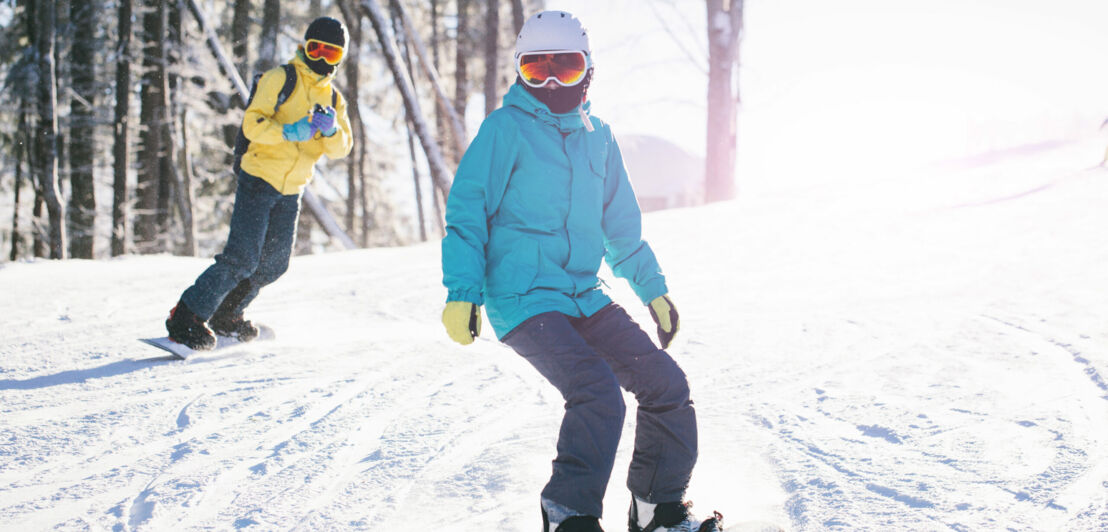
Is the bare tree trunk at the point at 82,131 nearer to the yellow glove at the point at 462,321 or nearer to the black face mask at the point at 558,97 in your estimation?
the black face mask at the point at 558,97

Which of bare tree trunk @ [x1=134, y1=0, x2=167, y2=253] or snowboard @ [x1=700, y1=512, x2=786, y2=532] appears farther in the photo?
bare tree trunk @ [x1=134, y1=0, x2=167, y2=253]

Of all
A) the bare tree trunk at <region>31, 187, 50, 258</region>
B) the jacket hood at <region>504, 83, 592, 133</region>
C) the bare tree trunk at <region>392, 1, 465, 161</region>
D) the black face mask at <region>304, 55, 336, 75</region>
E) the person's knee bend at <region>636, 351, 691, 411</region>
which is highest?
the bare tree trunk at <region>392, 1, 465, 161</region>

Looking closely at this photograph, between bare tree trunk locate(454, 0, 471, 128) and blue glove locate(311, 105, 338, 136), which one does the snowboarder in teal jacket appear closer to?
blue glove locate(311, 105, 338, 136)

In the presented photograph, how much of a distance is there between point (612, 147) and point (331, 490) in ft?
5.09

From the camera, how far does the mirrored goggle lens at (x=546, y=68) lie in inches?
97.9

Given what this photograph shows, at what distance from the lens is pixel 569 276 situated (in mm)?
2367

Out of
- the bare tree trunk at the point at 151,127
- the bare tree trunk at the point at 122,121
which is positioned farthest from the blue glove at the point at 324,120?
the bare tree trunk at the point at 122,121

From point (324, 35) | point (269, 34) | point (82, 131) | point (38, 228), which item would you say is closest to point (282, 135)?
point (324, 35)

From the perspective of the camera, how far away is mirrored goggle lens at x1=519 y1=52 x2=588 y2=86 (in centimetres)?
249

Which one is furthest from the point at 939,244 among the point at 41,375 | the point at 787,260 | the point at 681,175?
the point at 681,175

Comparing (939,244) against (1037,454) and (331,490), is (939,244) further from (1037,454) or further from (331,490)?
(331,490)

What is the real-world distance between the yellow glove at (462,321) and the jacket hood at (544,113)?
69cm

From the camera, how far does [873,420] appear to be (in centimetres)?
313

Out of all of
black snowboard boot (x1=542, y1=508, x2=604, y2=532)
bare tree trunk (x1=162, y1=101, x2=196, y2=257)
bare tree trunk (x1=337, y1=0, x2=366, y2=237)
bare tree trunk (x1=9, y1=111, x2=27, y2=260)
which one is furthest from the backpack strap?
bare tree trunk (x1=337, y1=0, x2=366, y2=237)
